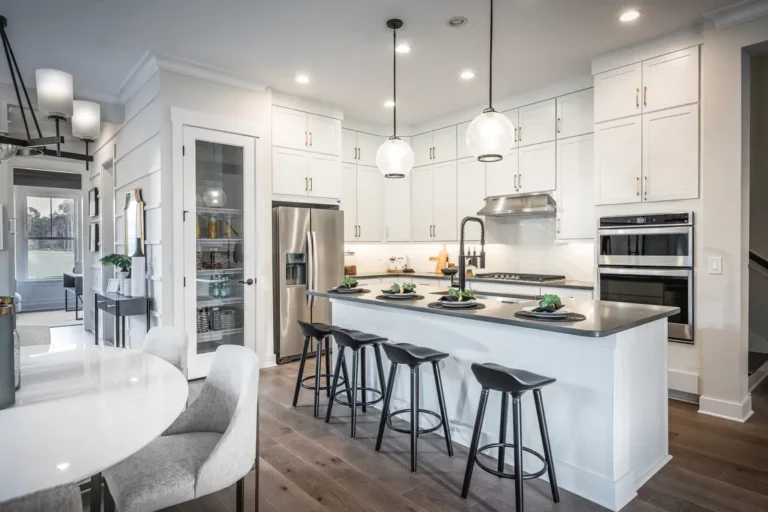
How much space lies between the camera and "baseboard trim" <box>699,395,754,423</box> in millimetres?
→ 3172

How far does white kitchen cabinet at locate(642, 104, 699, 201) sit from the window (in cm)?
1014

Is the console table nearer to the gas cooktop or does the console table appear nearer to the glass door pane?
the glass door pane

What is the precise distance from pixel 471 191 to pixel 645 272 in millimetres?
2263

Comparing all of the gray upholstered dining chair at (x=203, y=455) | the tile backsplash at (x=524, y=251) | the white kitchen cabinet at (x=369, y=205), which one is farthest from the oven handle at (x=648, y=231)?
the gray upholstered dining chair at (x=203, y=455)

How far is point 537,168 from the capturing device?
477 cm

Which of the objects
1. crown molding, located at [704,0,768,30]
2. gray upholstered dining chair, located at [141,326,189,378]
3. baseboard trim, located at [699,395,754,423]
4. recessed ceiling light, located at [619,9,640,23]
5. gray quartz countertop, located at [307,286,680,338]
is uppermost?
recessed ceiling light, located at [619,9,640,23]

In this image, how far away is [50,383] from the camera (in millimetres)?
1753

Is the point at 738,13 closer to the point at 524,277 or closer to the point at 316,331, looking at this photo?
the point at 524,277

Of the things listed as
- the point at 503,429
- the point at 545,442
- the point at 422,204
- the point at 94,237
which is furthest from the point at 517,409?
the point at 94,237

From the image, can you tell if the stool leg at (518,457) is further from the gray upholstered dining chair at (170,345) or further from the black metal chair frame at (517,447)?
the gray upholstered dining chair at (170,345)

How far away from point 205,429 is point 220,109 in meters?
3.31

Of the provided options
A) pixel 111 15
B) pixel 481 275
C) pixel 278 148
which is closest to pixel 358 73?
pixel 278 148

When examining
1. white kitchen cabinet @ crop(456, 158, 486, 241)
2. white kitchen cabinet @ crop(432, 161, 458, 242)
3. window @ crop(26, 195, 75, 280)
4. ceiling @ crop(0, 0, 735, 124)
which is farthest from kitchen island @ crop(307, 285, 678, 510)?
window @ crop(26, 195, 75, 280)

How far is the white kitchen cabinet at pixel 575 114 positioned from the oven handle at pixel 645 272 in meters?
1.43
